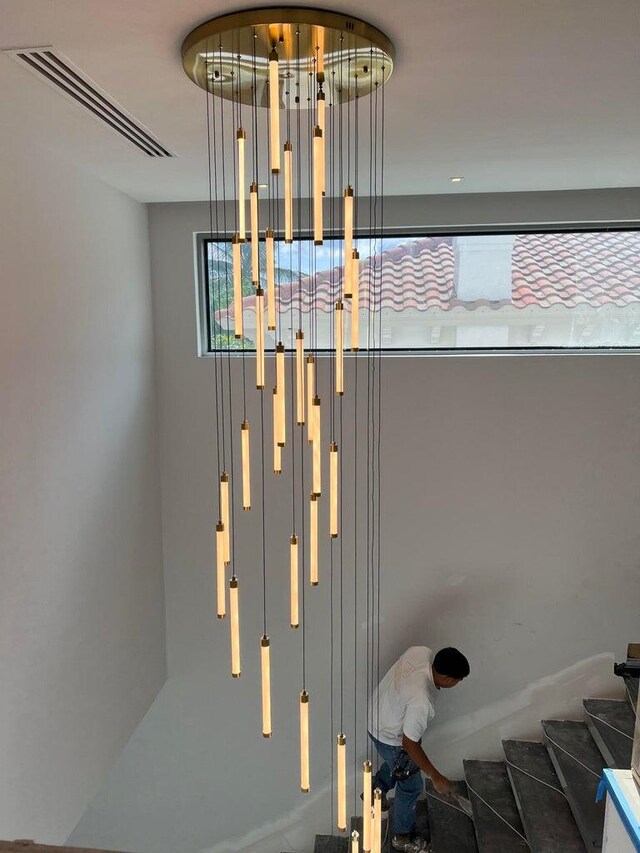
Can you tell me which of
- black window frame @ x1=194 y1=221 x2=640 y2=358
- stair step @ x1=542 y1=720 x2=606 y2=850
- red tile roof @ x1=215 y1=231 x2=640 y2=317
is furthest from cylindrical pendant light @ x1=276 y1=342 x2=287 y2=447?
stair step @ x1=542 y1=720 x2=606 y2=850

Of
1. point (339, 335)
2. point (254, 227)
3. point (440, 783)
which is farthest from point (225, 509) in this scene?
point (440, 783)

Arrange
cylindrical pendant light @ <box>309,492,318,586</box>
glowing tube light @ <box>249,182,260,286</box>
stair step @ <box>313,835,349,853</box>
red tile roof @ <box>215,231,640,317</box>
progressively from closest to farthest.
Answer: glowing tube light @ <box>249,182,260,286</box>, cylindrical pendant light @ <box>309,492,318,586</box>, red tile roof @ <box>215,231,640,317</box>, stair step @ <box>313,835,349,853</box>

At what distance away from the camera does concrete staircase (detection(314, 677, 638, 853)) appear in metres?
3.66

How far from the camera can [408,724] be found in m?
3.84

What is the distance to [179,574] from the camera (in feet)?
15.7

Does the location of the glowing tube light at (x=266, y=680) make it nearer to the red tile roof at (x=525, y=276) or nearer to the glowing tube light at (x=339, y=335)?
the glowing tube light at (x=339, y=335)

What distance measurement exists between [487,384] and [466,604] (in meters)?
1.51

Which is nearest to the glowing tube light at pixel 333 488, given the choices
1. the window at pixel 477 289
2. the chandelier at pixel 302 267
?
the chandelier at pixel 302 267

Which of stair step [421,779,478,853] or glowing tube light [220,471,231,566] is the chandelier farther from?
stair step [421,779,478,853]

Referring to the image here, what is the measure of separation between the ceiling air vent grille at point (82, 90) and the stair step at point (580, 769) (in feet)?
13.1

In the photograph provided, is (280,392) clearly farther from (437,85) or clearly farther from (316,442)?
(437,85)

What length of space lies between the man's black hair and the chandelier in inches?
26.6

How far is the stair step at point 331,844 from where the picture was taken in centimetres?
458

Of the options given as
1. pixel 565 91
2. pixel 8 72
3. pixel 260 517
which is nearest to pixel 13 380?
pixel 8 72
